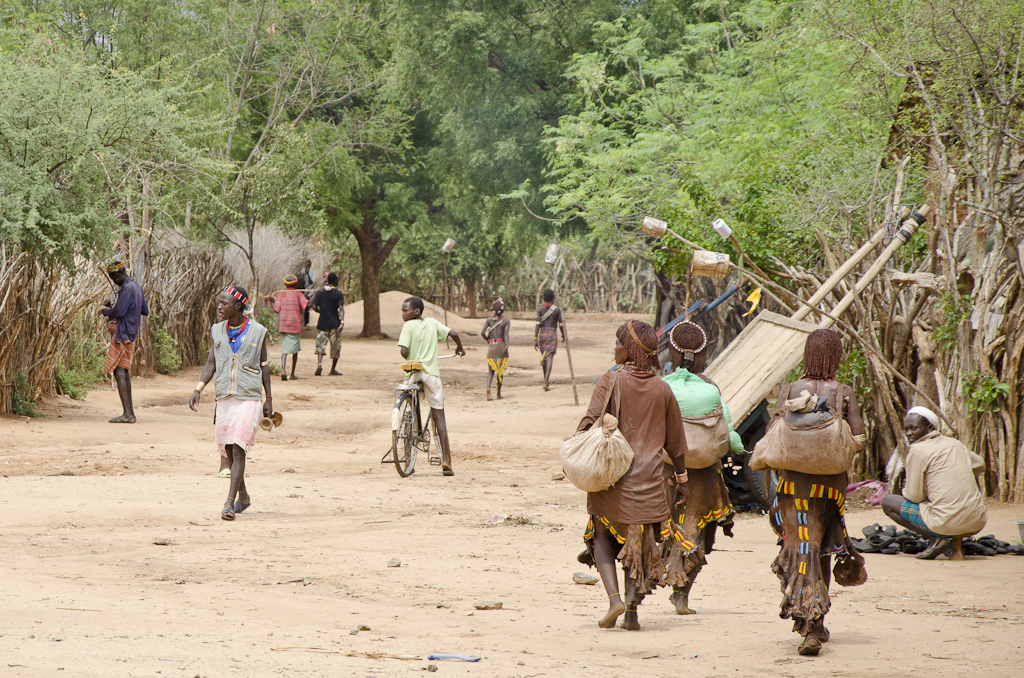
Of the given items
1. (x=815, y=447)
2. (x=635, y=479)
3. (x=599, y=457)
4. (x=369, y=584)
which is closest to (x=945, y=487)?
(x=815, y=447)

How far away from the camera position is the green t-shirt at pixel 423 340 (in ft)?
33.9

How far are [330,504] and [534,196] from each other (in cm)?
1278

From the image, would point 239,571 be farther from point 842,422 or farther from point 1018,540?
point 1018,540

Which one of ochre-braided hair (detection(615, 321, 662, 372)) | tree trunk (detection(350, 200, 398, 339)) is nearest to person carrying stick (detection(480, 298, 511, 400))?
tree trunk (detection(350, 200, 398, 339))

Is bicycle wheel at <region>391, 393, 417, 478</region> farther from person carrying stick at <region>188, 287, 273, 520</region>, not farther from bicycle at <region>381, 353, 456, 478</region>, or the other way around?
person carrying stick at <region>188, 287, 273, 520</region>

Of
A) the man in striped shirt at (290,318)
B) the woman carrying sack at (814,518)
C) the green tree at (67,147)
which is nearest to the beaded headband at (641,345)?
the woman carrying sack at (814,518)

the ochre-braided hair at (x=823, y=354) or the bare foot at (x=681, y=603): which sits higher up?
the ochre-braided hair at (x=823, y=354)

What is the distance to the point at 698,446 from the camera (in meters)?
5.69

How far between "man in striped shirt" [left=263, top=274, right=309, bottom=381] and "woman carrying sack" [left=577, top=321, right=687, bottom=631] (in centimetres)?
1400

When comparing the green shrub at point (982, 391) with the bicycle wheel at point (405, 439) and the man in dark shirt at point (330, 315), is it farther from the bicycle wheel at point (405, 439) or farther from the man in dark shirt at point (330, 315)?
the man in dark shirt at point (330, 315)

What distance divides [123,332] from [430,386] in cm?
475

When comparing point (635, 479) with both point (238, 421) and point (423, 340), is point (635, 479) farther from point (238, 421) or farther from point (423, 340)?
point (423, 340)

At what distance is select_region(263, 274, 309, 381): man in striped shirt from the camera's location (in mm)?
18891

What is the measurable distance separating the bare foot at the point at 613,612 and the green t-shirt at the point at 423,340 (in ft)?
17.8
